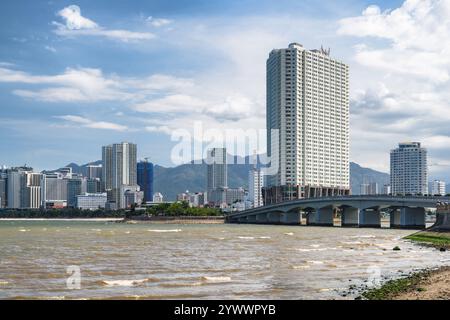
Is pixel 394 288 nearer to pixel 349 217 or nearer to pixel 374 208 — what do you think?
pixel 374 208

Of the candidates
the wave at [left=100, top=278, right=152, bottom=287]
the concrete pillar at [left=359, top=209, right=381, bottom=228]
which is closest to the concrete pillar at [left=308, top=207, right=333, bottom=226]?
the concrete pillar at [left=359, top=209, right=381, bottom=228]

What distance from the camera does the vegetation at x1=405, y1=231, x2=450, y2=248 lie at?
82838 millimetres

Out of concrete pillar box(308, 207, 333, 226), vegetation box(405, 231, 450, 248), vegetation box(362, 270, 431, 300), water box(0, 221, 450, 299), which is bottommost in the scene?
concrete pillar box(308, 207, 333, 226)

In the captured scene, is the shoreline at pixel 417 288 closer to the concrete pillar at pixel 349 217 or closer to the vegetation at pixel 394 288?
the vegetation at pixel 394 288

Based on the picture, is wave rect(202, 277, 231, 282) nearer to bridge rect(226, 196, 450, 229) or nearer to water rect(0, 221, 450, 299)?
water rect(0, 221, 450, 299)

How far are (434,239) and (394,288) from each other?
59942 mm

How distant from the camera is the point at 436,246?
79.9 metres

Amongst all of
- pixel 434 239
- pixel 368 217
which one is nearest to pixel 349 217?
pixel 368 217

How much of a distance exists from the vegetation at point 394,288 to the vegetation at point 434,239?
4099cm

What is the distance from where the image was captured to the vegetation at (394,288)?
33325mm

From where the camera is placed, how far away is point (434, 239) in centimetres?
9231

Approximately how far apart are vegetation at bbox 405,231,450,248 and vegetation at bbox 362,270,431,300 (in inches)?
1614

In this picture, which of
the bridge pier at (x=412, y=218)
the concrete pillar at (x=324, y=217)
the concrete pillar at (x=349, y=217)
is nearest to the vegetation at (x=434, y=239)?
the bridge pier at (x=412, y=218)
